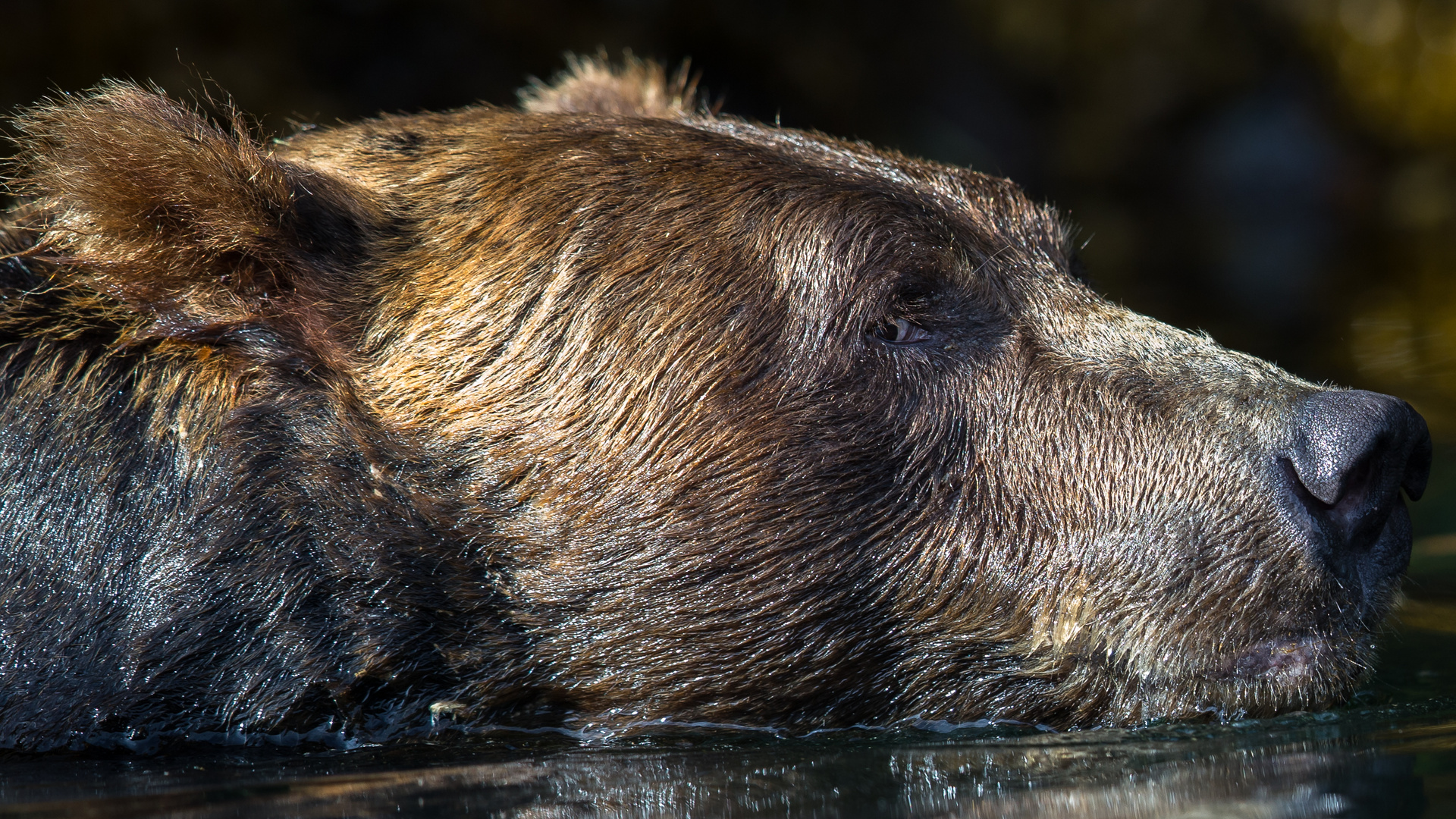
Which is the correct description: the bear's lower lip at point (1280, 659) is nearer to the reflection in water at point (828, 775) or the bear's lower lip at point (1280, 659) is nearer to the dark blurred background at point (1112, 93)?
the reflection in water at point (828, 775)

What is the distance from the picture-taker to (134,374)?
3869 mm

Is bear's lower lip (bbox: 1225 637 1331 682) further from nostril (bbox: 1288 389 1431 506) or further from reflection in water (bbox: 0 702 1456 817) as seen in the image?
nostril (bbox: 1288 389 1431 506)

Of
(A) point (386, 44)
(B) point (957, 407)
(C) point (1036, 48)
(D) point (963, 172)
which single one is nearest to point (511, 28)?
(A) point (386, 44)

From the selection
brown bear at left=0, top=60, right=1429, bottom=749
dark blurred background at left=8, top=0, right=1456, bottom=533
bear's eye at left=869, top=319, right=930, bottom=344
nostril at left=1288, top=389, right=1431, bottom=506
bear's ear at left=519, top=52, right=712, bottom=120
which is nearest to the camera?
nostril at left=1288, top=389, right=1431, bottom=506

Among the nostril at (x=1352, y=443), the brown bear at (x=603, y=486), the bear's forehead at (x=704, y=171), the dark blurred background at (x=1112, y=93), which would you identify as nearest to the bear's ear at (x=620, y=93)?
the bear's forehead at (x=704, y=171)

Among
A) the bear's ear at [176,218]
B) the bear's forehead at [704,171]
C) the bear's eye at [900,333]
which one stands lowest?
the bear's eye at [900,333]

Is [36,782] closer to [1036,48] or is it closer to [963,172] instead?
[963,172]

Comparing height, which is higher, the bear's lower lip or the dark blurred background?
the dark blurred background

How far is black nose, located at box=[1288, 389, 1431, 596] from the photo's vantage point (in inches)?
140

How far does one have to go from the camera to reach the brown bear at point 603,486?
3652 mm

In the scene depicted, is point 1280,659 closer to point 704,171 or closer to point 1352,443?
point 1352,443

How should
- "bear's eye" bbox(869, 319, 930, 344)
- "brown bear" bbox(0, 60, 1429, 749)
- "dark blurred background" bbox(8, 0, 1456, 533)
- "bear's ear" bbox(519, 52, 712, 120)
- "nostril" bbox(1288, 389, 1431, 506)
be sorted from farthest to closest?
"dark blurred background" bbox(8, 0, 1456, 533) < "bear's ear" bbox(519, 52, 712, 120) < "bear's eye" bbox(869, 319, 930, 344) < "brown bear" bbox(0, 60, 1429, 749) < "nostril" bbox(1288, 389, 1431, 506)

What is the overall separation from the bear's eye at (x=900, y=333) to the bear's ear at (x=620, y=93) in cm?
145

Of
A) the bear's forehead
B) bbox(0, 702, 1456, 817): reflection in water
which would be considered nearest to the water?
bbox(0, 702, 1456, 817): reflection in water
